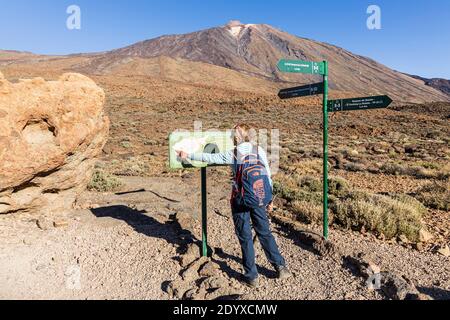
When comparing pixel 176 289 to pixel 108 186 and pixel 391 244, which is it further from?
pixel 108 186

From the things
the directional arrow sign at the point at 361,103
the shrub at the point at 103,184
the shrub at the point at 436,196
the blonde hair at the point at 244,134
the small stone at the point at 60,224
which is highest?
the directional arrow sign at the point at 361,103

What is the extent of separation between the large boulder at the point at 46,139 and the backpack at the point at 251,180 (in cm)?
302

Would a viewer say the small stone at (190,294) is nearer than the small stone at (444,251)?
Yes

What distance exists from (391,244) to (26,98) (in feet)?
17.9

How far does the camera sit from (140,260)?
4910mm

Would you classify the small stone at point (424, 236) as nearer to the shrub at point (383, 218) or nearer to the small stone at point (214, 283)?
the shrub at point (383, 218)

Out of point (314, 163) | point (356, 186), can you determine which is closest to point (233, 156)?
point (356, 186)

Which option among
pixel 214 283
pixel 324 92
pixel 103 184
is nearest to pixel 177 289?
pixel 214 283

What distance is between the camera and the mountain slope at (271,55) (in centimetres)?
11450

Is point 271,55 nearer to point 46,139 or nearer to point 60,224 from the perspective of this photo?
point 46,139

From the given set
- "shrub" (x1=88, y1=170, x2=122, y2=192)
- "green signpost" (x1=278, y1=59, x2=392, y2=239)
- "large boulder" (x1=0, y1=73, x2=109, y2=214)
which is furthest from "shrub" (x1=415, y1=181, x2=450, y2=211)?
"shrub" (x1=88, y1=170, x2=122, y2=192)

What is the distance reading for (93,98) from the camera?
20.0ft

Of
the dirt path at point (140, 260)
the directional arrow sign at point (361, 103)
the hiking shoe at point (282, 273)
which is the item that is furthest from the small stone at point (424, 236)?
the hiking shoe at point (282, 273)

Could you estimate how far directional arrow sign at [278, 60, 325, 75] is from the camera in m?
4.77
